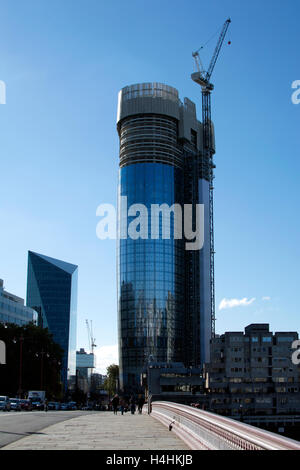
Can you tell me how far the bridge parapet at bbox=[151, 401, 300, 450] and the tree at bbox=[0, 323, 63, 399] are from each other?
102 metres

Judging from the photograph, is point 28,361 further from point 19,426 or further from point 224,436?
point 224,436

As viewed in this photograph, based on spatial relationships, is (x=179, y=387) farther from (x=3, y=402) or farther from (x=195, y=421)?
(x=195, y=421)

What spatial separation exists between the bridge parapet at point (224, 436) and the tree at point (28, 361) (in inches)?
3999

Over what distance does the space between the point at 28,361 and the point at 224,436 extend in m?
119

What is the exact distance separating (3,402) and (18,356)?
53545 millimetres

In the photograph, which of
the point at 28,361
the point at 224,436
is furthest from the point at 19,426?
the point at 28,361

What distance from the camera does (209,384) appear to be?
182875mm

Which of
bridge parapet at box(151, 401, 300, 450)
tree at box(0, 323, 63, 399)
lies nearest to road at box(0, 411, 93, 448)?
bridge parapet at box(151, 401, 300, 450)

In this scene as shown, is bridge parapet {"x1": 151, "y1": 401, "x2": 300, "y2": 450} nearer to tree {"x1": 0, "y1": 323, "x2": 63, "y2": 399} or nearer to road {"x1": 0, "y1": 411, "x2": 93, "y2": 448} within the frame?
road {"x1": 0, "y1": 411, "x2": 93, "y2": 448}

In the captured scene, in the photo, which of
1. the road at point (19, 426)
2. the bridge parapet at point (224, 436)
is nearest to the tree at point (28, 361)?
the road at point (19, 426)

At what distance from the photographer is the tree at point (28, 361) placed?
126 m

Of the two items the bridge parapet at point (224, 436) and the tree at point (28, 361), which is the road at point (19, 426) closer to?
the bridge parapet at point (224, 436)

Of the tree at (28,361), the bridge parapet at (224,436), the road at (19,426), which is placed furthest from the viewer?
the tree at (28,361)
